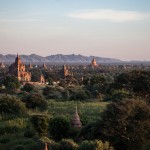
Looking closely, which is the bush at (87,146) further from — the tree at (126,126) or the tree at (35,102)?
the tree at (35,102)

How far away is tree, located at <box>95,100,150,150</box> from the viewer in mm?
19219

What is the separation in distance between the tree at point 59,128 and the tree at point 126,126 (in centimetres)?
362

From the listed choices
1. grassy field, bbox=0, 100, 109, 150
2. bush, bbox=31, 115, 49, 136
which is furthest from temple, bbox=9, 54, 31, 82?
bush, bbox=31, 115, 49, 136

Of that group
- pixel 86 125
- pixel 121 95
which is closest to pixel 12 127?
pixel 86 125

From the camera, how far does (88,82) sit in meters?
63.3

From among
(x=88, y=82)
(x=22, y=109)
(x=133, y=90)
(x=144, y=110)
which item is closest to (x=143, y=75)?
(x=133, y=90)

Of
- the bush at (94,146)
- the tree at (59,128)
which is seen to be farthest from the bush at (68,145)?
the tree at (59,128)

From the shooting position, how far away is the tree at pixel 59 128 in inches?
912

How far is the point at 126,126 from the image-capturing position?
19.5 metres

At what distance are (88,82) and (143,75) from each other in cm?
2981

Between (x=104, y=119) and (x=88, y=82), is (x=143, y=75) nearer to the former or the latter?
(x=104, y=119)

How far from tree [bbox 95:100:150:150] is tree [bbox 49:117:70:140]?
3620mm

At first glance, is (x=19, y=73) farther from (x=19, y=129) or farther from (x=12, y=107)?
(x=19, y=129)

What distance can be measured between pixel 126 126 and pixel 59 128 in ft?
15.7
